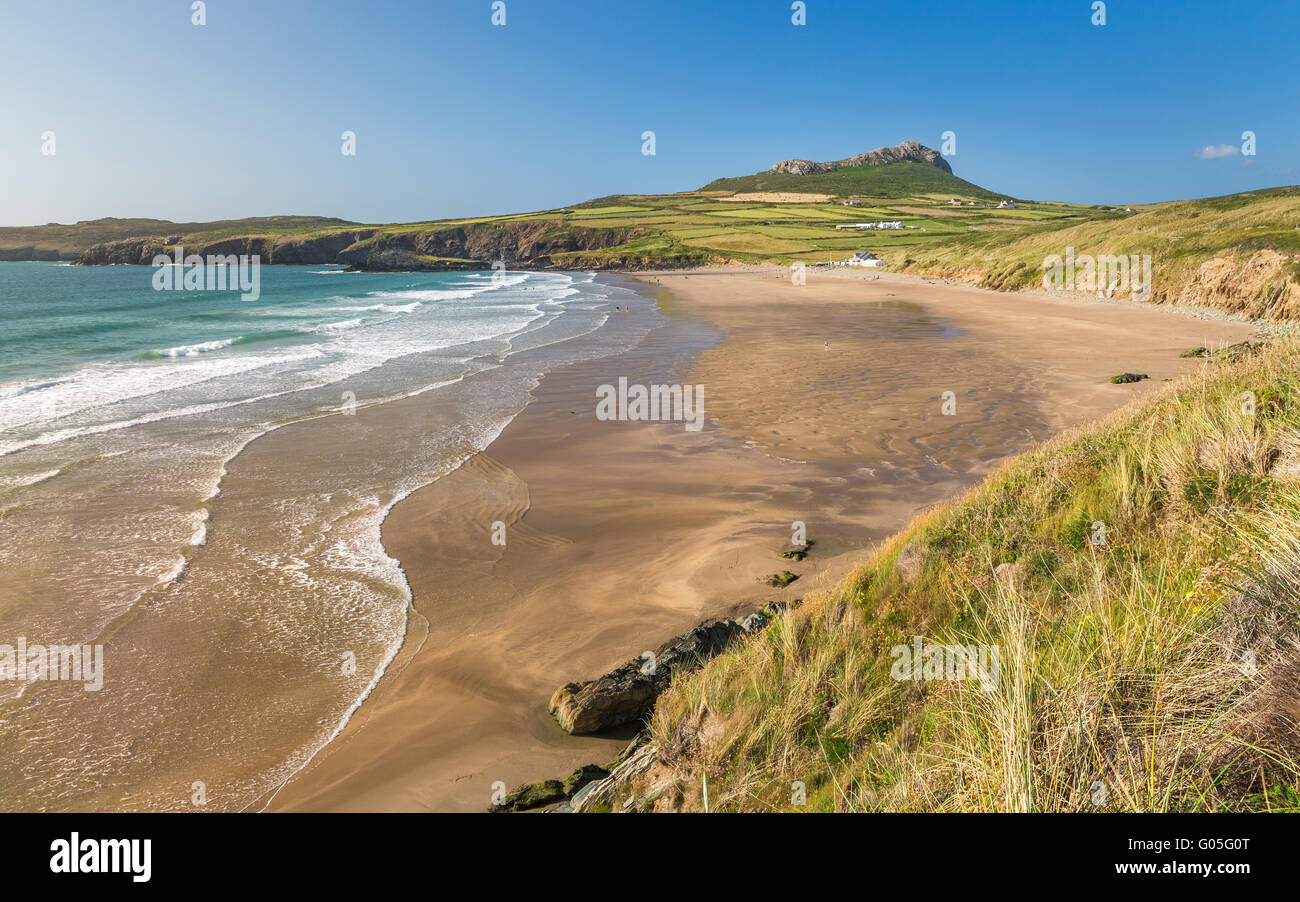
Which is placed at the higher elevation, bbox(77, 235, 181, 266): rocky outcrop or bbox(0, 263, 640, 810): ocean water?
bbox(77, 235, 181, 266): rocky outcrop

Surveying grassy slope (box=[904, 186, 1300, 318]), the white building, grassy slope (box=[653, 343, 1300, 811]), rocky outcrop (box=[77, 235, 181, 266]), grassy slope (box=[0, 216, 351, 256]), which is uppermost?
grassy slope (box=[0, 216, 351, 256])

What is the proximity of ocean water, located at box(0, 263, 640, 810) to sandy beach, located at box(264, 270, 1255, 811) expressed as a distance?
0.69m

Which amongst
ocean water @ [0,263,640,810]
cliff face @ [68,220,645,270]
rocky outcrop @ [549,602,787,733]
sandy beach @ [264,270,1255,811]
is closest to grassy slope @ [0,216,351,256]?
cliff face @ [68,220,645,270]

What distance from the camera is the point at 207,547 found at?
11.2 meters

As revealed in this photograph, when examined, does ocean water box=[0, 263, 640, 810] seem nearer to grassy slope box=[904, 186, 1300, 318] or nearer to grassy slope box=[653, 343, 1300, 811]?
grassy slope box=[653, 343, 1300, 811]

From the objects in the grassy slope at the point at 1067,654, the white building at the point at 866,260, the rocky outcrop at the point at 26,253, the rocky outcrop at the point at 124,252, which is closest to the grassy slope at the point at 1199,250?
the white building at the point at 866,260

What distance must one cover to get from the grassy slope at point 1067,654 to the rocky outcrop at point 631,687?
1.08 m

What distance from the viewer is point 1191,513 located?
572cm

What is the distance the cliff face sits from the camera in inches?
5546

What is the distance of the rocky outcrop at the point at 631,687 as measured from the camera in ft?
23.1

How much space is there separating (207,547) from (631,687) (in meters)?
7.99

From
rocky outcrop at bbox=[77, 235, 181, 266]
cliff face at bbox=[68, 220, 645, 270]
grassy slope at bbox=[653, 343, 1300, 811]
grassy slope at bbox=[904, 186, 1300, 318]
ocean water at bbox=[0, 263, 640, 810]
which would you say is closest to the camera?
grassy slope at bbox=[653, 343, 1300, 811]
